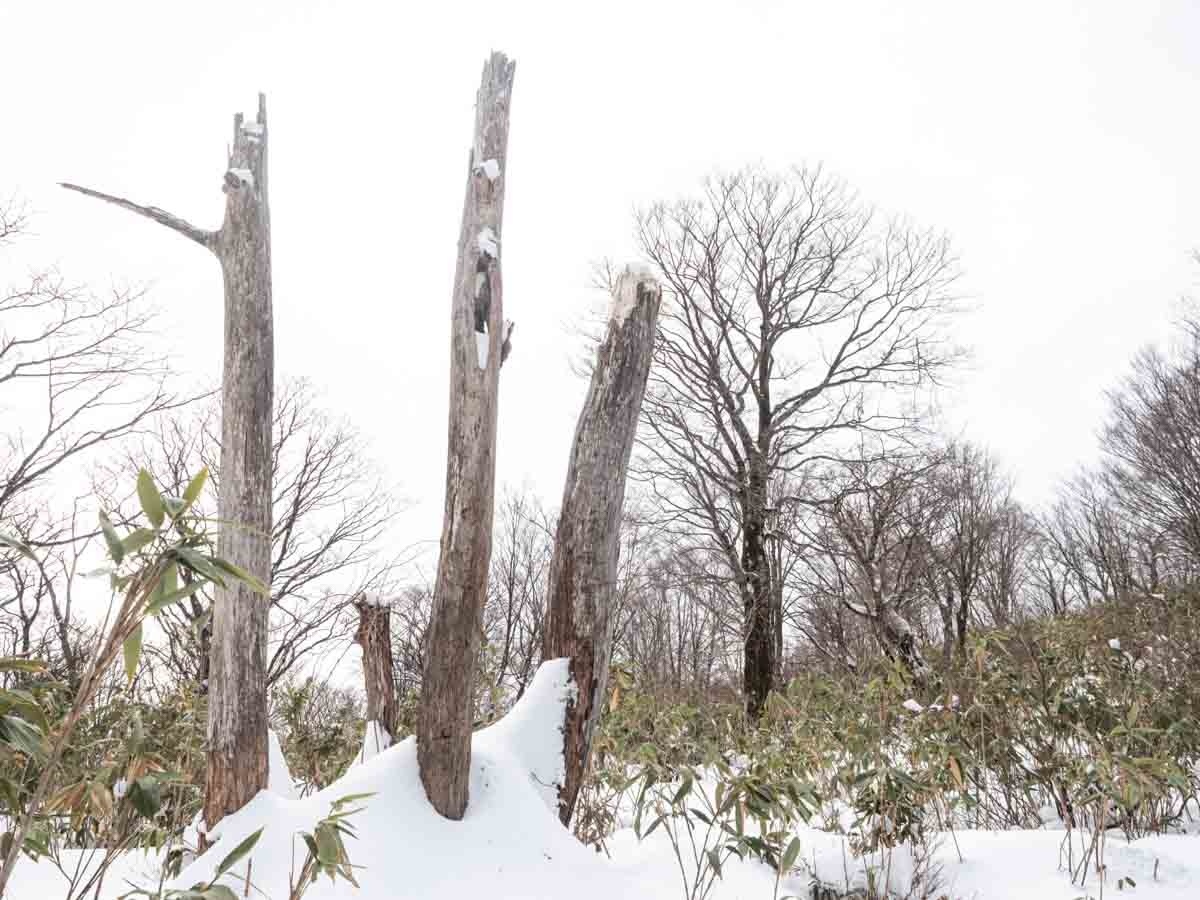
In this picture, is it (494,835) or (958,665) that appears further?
(958,665)

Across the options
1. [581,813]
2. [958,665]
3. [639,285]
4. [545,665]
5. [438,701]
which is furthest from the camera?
[958,665]

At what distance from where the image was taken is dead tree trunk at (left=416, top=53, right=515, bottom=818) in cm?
277

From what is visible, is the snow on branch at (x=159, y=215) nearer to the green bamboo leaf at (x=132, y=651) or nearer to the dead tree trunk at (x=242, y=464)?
the dead tree trunk at (x=242, y=464)

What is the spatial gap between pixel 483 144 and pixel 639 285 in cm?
100

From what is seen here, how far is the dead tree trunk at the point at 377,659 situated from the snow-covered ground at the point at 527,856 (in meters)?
0.82

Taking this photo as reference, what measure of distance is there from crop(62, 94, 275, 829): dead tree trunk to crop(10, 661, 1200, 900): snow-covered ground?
1.28 ft

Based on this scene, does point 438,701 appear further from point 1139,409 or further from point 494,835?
point 1139,409

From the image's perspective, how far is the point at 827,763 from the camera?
368 centimetres

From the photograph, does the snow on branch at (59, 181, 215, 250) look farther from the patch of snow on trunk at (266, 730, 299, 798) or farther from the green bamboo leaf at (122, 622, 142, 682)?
the green bamboo leaf at (122, 622, 142, 682)

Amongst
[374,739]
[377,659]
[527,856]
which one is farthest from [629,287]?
[374,739]

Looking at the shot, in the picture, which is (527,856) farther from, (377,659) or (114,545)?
(114,545)

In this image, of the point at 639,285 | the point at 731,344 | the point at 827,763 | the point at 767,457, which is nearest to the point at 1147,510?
the point at 767,457

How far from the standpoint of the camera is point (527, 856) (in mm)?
2576

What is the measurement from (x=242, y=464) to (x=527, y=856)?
85.7 inches
